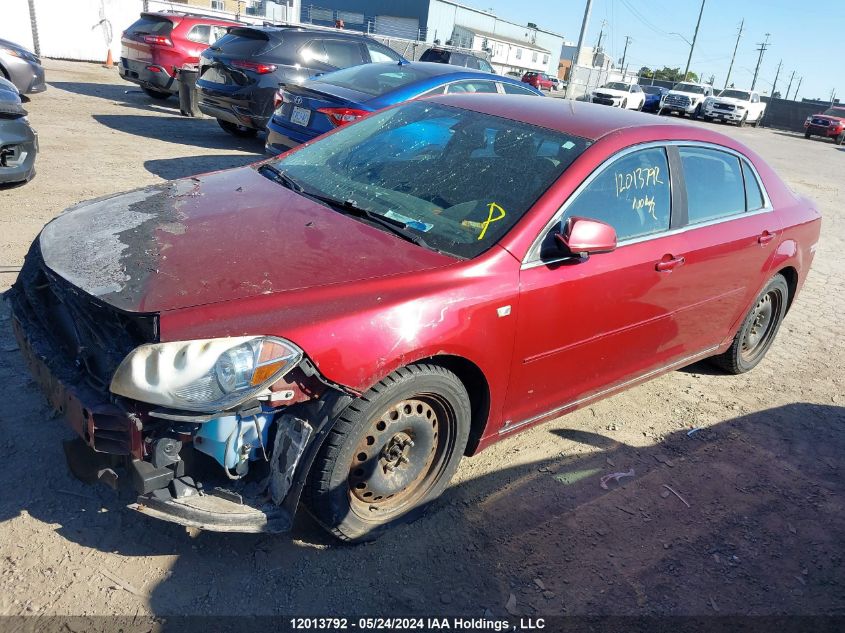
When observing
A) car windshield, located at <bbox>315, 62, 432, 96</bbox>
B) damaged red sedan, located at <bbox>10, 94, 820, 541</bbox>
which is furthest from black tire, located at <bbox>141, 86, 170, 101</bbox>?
damaged red sedan, located at <bbox>10, 94, 820, 541</bbox>

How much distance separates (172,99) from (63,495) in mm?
13211

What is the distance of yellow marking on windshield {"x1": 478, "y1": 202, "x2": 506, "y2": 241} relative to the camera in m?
2.98

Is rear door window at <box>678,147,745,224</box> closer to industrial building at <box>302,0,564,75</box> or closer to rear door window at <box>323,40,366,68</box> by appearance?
rear door window at <box>323,40,366,68</box>

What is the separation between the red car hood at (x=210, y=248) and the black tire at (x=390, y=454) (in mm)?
473

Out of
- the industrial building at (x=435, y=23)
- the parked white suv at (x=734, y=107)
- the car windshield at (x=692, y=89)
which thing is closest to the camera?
the parked white suv at (x=734, y=107)

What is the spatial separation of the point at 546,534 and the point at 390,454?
848 mm

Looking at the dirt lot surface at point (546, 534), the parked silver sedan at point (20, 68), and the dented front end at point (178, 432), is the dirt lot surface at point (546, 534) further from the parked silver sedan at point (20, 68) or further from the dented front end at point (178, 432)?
the parked silver sedan at point (20, 68)

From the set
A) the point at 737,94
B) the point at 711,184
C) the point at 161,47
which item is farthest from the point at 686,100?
the point at 711,184

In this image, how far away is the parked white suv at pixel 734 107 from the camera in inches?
1373

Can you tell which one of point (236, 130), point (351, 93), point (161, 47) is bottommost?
point (236, 130)

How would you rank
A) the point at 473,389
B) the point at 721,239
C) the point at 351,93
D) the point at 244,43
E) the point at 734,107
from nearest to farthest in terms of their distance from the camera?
1. the point at 473,389
2. the point at 721,239
3. the point at 351,93
4. the point at 244,43
5. the point at 734,107

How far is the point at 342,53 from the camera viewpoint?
416 inches

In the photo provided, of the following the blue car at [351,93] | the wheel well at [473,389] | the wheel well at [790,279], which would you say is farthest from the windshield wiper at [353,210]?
the blue car at [351,93]

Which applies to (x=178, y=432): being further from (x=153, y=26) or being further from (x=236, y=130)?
(x=153, y=26)
